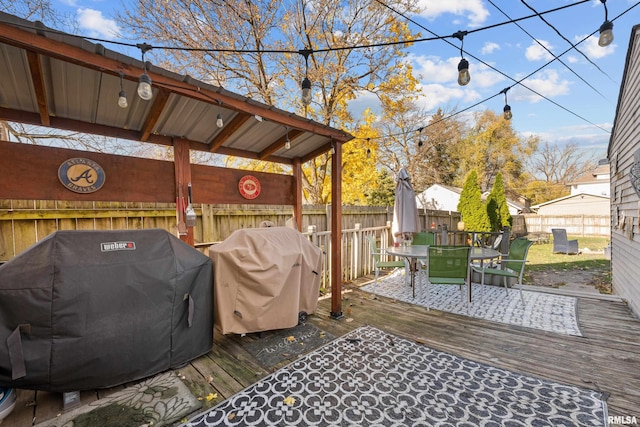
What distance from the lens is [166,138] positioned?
3.09 metres

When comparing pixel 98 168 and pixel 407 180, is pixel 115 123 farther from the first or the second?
pixel 407 180

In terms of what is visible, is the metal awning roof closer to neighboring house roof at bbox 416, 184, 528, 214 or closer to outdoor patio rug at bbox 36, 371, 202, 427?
outdoor patio rug at bbox 36, 371, 202, 427

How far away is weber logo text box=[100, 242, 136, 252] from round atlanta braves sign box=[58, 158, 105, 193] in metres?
0.76

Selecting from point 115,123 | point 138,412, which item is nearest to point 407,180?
point 115,123

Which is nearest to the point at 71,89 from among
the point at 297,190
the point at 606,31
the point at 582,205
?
the point at 297,190

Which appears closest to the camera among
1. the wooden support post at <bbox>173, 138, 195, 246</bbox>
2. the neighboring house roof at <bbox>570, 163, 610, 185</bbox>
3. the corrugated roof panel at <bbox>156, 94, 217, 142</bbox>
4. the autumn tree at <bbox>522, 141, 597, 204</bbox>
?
the corrugated roof panel at <bbox>156, 94, 217, 142</bbox>

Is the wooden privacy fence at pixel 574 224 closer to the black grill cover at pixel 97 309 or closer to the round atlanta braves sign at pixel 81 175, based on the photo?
the black grill cover at pixel 97 309

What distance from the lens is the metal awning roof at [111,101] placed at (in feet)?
5.53

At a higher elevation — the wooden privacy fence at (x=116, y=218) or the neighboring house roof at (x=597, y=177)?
the neighboring house roof at (x=597, y=177)

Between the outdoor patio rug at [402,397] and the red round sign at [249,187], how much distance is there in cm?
209

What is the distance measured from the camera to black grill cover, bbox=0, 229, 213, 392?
178 centimetres

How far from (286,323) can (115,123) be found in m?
2.74

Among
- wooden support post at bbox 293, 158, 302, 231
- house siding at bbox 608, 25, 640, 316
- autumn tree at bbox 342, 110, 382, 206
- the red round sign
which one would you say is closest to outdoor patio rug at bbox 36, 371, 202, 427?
the red round sign

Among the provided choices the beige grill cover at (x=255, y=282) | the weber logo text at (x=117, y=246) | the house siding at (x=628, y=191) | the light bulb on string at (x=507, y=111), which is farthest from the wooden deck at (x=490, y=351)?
the light bulb on string at (x=507, y=111)
